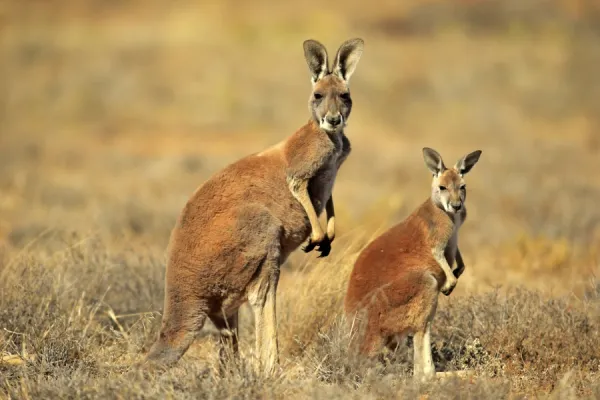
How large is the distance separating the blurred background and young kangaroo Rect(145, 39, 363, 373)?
3.07 metres

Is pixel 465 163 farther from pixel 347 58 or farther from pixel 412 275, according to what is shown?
pixel 347 58

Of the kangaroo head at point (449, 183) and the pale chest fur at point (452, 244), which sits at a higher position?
the kangaroo head at point (449, 183)

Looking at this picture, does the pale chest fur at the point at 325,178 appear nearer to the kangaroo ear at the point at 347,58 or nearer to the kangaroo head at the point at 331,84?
the kangaroo head at the point at 331,84

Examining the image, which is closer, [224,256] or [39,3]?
[224,256]

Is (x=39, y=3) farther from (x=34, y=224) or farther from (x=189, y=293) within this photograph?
(x=189, y=293)

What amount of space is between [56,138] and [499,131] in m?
11.5

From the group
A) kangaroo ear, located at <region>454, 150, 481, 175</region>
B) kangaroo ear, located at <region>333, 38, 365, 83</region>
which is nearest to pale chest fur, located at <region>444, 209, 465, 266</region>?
kangaroo ear, located at <region>454, 150, 481, 175</region>

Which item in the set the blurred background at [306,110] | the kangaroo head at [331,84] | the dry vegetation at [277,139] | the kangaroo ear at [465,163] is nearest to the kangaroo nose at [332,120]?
the kangaroo head at [331,84]

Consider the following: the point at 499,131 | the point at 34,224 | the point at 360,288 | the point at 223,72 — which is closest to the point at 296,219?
the point at 360,288

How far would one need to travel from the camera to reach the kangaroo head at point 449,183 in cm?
590

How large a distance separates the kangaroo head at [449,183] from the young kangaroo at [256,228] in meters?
0.71

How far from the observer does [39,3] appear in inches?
1421

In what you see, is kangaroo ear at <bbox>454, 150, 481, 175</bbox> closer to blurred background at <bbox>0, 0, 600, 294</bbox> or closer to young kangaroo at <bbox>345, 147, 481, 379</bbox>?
young kangaroo at <bbox>345, 147, 481, 379</bbox>

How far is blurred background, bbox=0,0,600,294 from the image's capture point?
1255cm
